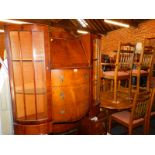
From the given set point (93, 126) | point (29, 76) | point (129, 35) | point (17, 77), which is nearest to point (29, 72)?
point (29, 76)

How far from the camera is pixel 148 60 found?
115 inches

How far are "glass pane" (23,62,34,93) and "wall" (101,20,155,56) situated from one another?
4457mm

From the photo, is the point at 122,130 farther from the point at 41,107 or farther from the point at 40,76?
the point at 40,76

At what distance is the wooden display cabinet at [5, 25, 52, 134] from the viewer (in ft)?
5.55

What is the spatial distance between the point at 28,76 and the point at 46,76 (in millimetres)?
232

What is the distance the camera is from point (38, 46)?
172 centimetres

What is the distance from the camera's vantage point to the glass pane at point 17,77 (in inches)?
69.0

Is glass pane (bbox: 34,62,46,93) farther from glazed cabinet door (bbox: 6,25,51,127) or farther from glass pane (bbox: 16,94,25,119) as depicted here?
glass pane (bbox: 16,94,25,119)

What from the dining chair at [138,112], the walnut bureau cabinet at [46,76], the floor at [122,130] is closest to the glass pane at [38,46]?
the walnut bureau cabinet at [46,76]

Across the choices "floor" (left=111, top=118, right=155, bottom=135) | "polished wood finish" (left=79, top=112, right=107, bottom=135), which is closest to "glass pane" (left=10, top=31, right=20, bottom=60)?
"polished wood finish" (left=79, top=112, right=107, bottom=135)

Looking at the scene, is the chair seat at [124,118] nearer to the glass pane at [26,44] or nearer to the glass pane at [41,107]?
the glass pane at [41,107]
